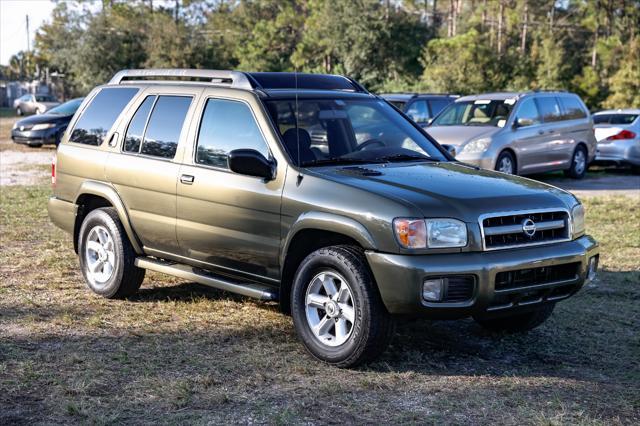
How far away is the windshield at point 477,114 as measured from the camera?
624 inches

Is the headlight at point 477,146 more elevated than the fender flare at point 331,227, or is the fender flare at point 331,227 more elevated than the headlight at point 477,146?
the fender flare at point 331,227

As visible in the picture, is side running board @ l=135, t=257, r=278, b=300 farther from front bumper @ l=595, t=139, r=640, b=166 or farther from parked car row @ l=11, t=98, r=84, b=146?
parked car row @ l=11, t=98, r=84, b=146

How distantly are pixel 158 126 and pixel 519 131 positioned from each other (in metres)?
10.0

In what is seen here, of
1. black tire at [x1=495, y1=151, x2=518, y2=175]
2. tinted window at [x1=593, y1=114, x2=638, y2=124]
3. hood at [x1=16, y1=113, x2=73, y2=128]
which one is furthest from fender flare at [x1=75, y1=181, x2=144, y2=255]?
hood at [x1=16, y1=113, x2=73, y2=128]

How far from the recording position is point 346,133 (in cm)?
645

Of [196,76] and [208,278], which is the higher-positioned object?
[196,76]

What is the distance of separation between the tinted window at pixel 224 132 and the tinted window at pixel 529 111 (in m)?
10.3

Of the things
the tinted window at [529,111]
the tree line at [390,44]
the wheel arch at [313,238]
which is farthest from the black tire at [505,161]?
the tree line at [390,44]

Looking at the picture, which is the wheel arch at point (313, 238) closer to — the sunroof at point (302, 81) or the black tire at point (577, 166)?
the sunroof at point (302, 81)

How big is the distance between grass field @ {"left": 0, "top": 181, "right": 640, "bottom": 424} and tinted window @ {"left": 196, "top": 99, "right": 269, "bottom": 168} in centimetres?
125

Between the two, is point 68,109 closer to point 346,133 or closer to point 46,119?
point 46,119

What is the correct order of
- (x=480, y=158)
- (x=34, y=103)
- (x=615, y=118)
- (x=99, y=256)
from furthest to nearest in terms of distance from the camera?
(x=34, y=103) < (x=615, y=118) < (x=480, y=158) < (x=99, y=256)

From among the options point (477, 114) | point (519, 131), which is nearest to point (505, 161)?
point (519, 131)

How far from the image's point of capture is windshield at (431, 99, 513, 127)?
15859mm
